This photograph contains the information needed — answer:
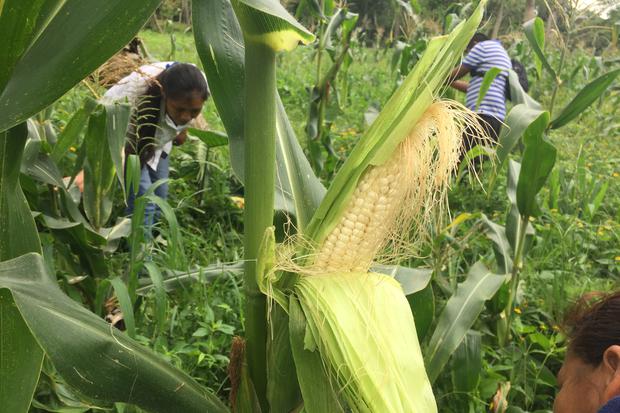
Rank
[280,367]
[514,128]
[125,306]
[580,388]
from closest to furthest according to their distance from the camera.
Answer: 1. [280,367]
2. [580,388]
3. [125,306]
4. [514,128]

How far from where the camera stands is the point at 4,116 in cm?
98

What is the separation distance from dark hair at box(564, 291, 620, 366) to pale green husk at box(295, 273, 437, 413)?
1.60ft

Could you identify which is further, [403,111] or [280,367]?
[280,367]

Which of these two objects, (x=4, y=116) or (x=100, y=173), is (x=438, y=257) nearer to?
(x=100, y=173)

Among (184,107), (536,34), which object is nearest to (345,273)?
(184,107)

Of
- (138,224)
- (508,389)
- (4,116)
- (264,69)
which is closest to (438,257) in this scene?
(508,389)

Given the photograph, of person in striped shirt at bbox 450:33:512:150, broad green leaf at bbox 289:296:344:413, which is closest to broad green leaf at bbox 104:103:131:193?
broad green leaf at bbox 289:296:344:413

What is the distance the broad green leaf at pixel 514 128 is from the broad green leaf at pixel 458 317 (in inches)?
16.4

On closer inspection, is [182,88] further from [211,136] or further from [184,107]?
[211,136]

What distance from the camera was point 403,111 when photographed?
1054 mm

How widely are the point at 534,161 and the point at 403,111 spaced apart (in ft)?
4.04

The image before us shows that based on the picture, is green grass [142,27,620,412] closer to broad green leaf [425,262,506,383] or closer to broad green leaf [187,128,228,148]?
broad green leaf [425,262,506,383]

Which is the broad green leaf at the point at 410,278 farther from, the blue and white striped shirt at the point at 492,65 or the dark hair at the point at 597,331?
the blue and white striped shirt at the point at 492,65

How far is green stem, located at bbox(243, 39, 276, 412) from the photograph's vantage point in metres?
1.07
